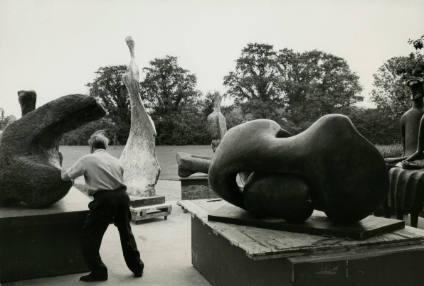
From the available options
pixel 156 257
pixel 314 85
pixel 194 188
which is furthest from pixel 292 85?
pixel 156 257

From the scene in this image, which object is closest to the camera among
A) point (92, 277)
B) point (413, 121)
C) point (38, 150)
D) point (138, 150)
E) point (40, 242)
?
point (92, 277)

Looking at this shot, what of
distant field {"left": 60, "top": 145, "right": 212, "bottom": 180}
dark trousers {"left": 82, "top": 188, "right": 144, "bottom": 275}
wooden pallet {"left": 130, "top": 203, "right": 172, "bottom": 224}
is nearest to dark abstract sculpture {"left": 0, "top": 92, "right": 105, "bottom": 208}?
dark trousers {"left": 82, "top": 188, "right": 144, "bottom": 275}

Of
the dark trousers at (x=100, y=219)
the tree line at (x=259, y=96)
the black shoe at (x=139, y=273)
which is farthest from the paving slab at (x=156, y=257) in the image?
the tree line at (x=259, y=96)

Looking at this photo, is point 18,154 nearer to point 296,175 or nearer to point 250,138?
point 250,138

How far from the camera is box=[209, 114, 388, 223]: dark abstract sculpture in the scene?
12.8 feet

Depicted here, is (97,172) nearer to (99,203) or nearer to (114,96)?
(99,203)

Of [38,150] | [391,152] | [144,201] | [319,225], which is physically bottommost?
[144,201]

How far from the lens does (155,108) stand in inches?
1064

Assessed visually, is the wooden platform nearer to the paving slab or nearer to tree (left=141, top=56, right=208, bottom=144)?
the paving slab

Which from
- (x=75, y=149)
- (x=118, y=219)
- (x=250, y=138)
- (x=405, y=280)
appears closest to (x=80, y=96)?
(x=118, y=219)

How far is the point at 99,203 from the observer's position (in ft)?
16.4

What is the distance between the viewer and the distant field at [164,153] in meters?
19.5

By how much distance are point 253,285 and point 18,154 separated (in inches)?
128

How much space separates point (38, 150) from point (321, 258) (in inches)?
149
